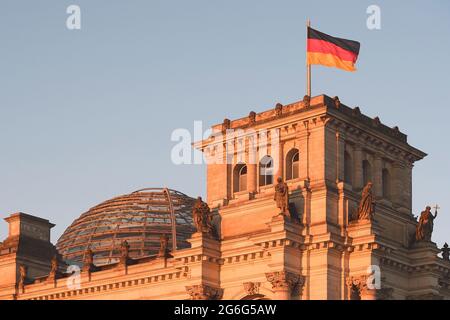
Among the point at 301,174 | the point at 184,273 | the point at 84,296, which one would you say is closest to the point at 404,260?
the point at 301,174

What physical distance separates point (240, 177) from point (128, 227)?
35.1 metres

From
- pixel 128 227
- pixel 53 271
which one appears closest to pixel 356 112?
pixel 53 271

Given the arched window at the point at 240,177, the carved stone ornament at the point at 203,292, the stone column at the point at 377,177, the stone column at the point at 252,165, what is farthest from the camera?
the arched window at the point at 240,177

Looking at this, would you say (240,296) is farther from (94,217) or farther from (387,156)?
(94,217)

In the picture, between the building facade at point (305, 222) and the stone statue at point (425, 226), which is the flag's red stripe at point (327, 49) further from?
the stone statue at point (425, 226)

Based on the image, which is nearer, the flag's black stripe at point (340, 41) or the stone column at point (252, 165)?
the flag's black stripe at point (340, 41)

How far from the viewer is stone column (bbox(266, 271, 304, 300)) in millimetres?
80375

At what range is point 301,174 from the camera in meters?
84.9

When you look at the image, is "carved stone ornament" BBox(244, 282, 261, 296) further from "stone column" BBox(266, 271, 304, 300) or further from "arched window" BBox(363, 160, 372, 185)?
"arched window" BBox(363, 160, 372, 185)

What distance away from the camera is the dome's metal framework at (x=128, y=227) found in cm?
11956

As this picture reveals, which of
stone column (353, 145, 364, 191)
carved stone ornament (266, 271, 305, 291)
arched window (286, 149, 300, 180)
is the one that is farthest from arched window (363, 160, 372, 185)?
carved stone ornament (266, 271, 305, 291)

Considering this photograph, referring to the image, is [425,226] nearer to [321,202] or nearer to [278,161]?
[321,202]

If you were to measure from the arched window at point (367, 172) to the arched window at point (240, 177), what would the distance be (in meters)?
8.06

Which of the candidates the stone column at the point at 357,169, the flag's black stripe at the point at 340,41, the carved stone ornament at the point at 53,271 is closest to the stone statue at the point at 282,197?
the stone column at the point at 357,169
